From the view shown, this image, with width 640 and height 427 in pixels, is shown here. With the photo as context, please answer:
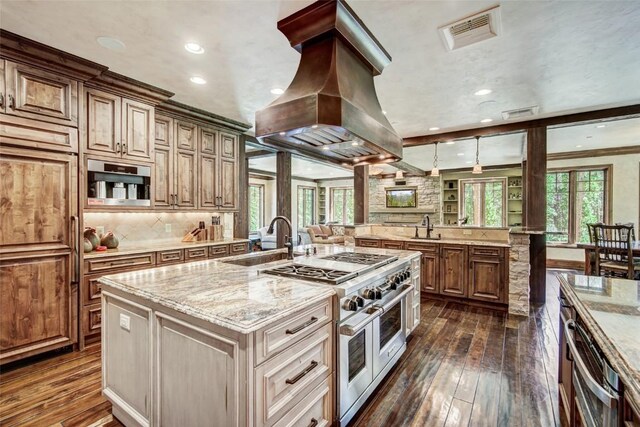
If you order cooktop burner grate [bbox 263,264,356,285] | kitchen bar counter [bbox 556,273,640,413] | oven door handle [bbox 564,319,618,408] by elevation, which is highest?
cooktop burner grate [bbox 263,264,356,285]

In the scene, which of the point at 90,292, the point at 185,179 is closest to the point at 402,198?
the point at 185,179

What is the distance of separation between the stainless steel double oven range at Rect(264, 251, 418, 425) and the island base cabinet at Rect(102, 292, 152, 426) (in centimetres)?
82

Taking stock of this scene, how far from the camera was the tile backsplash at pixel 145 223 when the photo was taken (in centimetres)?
350

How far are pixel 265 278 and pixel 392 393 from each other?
132 cm

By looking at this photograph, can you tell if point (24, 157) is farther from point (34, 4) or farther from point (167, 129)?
point (167, 129)

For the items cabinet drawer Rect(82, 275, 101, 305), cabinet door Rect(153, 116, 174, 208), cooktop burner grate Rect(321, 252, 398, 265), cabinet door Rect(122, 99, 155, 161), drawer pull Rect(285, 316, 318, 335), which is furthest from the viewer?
cabinet door Rect(153, 116, 174, 208)

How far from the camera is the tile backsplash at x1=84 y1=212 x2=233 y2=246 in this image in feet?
11.5

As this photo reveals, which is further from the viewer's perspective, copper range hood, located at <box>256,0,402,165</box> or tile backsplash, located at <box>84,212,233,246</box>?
tile backsplash, located at <box>84,212,233,246</box>

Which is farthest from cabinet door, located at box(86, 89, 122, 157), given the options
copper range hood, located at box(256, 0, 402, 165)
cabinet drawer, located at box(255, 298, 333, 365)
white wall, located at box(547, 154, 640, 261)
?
white wall, located at box(547, 154, 640, 261)

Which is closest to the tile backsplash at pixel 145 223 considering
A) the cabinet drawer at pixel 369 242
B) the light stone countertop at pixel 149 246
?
the light stone countertop at pixel 149 246

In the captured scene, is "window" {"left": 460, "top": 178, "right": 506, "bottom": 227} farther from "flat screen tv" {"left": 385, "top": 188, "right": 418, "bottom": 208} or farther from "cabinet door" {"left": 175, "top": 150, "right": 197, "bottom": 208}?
"cabinet door" {"left": 175, "top": 150, "right": 197, "bottom": 208}

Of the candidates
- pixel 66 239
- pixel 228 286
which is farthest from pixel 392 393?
pixel 66 239

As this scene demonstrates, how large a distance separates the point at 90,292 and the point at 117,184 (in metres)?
1.14

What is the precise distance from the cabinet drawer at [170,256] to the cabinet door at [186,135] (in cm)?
138
